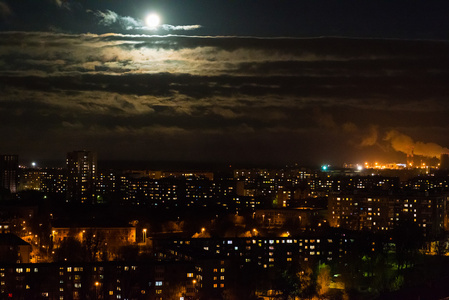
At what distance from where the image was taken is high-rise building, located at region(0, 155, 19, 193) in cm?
3328

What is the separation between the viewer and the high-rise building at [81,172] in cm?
3198

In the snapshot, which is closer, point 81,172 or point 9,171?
point 81,172

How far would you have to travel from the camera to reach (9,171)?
33.4m

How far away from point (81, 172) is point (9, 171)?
288 centimetres

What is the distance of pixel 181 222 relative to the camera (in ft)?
67.5

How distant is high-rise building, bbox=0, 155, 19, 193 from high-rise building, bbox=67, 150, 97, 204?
214cm

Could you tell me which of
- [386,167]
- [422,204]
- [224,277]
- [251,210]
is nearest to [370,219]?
[422,204]

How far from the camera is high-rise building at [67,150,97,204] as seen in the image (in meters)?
32.0

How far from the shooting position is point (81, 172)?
109ft

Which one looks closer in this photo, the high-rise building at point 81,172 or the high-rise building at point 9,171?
the high-rise building at point 81,172

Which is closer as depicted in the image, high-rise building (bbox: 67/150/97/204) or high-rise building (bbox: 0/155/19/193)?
high-rise building (bbox: 67/150/97/204)

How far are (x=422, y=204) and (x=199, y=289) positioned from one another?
455 inches

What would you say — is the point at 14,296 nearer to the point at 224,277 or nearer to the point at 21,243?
the point at 224,277

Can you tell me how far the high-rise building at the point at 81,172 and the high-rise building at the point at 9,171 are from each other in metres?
2.14
